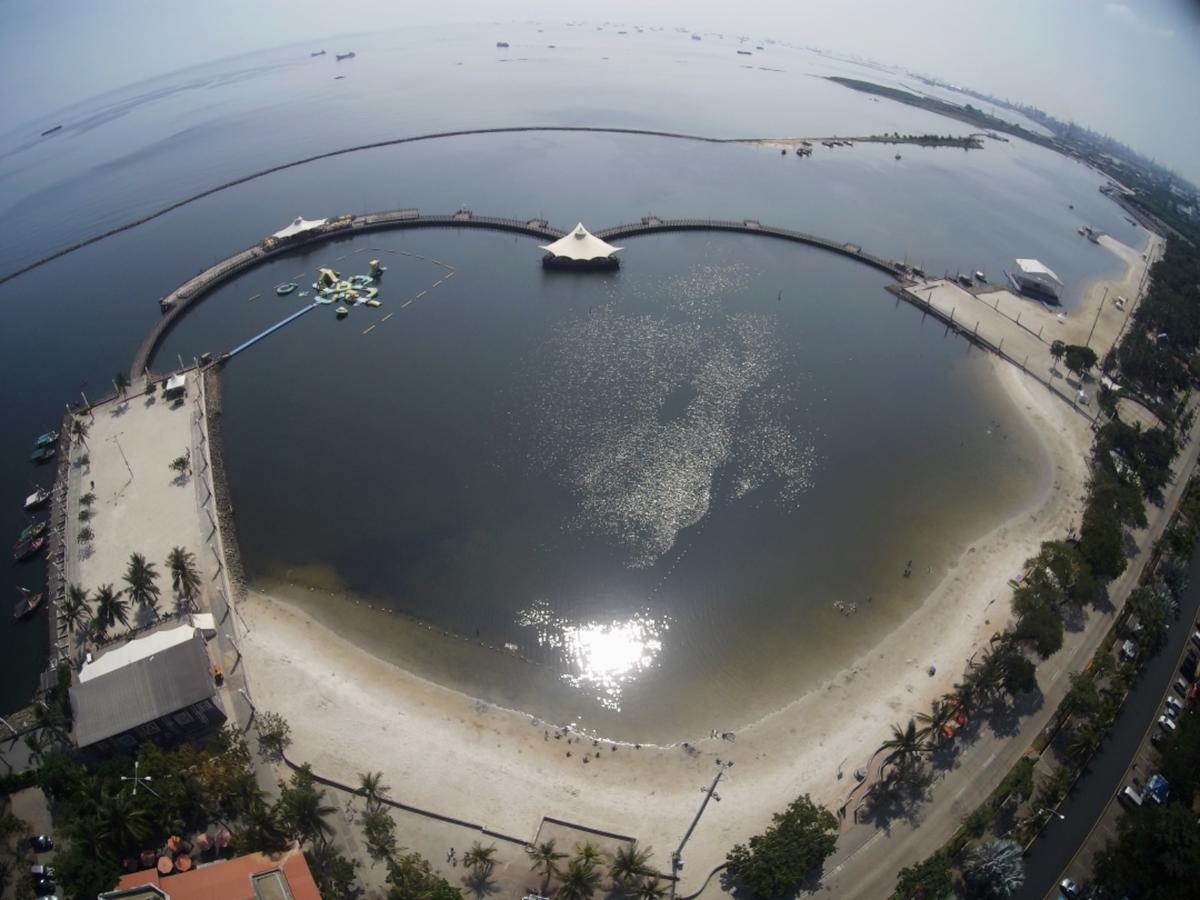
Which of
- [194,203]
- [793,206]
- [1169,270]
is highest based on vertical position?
[194,203]

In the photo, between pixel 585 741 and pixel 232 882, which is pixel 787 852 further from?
pixel 232 882

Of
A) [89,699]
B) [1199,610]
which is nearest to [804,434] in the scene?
[1199,610]

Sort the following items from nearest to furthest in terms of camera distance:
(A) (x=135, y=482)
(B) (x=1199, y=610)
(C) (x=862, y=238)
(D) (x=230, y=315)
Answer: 1. (B) (x=1199, y=610)
2. (A) (x=135, y=482)
3. (D) (x=230, y=315)
4. (C) (x=862, y=238)

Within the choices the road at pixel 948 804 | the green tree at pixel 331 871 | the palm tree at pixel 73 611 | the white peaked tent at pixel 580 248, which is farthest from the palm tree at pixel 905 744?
the white peaked tent at pixel 580 248

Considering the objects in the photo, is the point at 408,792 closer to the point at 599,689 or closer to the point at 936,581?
the point at 599,689

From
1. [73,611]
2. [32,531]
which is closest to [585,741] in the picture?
[73,611]

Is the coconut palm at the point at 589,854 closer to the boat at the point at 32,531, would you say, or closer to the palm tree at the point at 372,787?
the palm tree at the point at 372,787

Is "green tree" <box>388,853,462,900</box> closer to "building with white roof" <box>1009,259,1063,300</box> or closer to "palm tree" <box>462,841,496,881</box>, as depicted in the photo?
"palm tree" <box>462,841,496,881</box>
